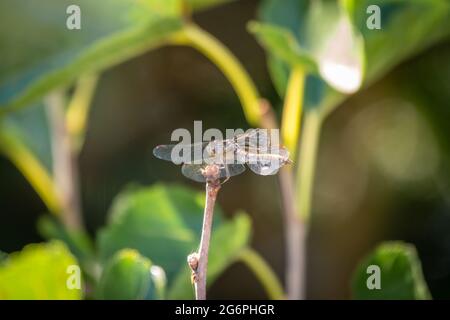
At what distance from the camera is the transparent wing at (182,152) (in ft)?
2.04

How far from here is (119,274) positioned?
26.2 inches

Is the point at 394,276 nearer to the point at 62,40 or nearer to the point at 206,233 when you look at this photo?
the point at 206,233

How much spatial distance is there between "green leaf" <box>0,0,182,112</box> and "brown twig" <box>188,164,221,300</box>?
22 centimetres

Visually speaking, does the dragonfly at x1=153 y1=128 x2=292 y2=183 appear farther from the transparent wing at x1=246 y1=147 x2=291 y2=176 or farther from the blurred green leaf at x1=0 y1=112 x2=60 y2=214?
the blurred green leaf at x1=0 y1=112 x2=60 y2=214

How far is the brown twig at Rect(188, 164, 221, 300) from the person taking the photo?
0.53 m

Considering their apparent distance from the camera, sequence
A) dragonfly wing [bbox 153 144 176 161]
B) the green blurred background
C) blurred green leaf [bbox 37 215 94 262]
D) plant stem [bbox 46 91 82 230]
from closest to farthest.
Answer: dragonfly wing [bbox 153 144 176 161]
blurred green leaf [bbox 37 215 94 262]
plant stem [bbox 46 91 82 230]
the green blurred background

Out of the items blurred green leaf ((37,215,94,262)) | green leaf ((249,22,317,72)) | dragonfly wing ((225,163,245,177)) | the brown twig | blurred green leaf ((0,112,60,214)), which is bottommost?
the brown twig

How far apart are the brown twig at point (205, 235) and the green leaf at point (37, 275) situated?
0.40 ft

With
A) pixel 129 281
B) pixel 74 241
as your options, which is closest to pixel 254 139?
pixel 129 281

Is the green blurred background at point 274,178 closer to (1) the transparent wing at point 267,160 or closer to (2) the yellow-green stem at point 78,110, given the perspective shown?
(2) the yellow-green stem at point 78,110

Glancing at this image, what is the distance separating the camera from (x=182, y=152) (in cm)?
65

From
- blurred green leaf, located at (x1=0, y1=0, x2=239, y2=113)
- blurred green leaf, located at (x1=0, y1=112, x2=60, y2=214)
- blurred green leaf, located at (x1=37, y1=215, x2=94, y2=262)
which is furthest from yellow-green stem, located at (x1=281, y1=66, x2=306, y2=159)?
blurred green leaf, located at (x1=0, y1=112, x2=60, y2=214)

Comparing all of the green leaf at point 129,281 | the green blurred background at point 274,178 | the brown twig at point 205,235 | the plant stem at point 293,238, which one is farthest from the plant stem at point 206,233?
the green blurred background at point 274,178

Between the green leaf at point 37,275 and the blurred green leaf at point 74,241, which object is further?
the blurred green leaf at point 74,241
